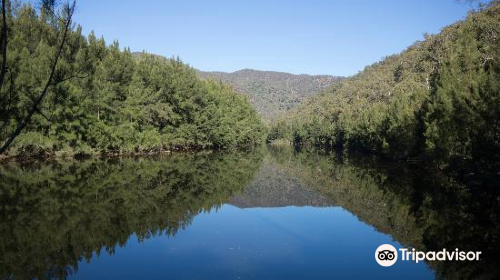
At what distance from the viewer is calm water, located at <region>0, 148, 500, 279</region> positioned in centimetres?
1273

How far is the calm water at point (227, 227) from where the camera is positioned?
12.7 meters

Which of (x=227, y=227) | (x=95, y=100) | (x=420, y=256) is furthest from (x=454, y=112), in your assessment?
(x=95, y=100)

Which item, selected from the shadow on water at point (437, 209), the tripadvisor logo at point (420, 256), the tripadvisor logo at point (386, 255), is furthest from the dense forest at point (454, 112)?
the tripadvisor logo at point (386, 255)

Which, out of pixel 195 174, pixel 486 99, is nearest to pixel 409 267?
pixel 486 99

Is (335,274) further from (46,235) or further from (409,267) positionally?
(46,235)

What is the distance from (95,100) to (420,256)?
4371 cm

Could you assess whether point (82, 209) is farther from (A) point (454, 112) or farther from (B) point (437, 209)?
(A) point (454, 112)

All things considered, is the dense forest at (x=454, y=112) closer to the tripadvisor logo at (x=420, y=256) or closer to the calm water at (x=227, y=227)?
the calm water at (x=227, y=227)

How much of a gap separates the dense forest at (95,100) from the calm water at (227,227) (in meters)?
7.81

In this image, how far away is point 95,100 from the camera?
49.0 m

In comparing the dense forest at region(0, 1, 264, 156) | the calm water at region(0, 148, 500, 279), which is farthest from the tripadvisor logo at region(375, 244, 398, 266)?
the dense forest at region(0, 1, 264, 156)

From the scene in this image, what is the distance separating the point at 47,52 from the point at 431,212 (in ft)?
129

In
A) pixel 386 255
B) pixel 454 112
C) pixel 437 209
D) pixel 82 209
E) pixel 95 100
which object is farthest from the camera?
pixel 95 100

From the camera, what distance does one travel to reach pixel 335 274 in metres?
12.6
